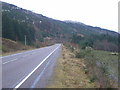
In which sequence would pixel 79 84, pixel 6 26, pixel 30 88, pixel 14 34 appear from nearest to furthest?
pixel 30 88
pixel 79 84
pixel 6 26
pixel 14 34

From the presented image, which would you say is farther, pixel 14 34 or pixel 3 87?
pixel 14 34

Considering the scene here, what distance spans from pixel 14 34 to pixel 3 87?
71681mm

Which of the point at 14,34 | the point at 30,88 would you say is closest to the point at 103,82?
the point at 30,88

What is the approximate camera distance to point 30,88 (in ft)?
36.8

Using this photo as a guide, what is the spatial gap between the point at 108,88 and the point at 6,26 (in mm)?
65402

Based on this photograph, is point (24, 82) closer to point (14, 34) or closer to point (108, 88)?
point (108, 88)

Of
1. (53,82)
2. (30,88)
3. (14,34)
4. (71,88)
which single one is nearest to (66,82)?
(53,82)

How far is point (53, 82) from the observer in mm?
13133

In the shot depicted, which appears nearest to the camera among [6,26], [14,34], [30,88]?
[30,88]

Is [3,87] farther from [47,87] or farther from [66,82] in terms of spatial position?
[66,82]

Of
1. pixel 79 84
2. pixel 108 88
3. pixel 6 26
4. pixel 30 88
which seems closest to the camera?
pixel 30 88

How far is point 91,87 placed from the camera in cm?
1242

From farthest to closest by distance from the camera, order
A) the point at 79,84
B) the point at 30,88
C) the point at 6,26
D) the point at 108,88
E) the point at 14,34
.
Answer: the point at 14,34
the point at 6,26
the point at 79,84
the point at 108,88
the point at 30,88

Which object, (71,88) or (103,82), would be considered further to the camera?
(103,82)
